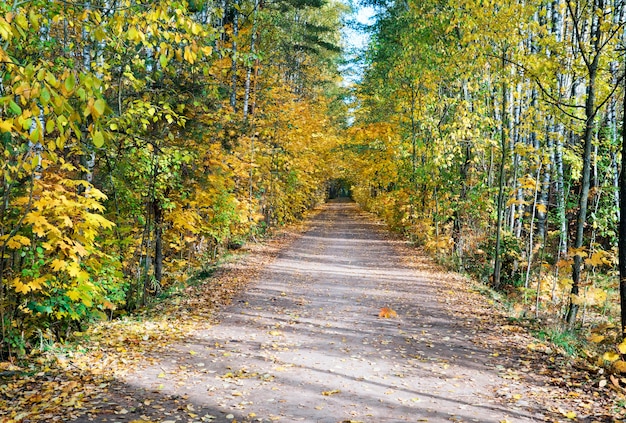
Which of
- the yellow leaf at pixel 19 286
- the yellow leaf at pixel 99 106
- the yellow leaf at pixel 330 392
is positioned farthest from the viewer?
the yellow leaf at pixel 19 286

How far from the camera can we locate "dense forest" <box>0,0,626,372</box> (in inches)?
200

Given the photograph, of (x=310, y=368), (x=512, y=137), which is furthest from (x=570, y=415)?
(x=512, y=137)

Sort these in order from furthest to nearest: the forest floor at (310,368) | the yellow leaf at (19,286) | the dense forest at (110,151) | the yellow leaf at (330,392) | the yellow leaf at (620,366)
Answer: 1. the yellow leaf at (620,366)
2. the yellow leaf at (19,286)
3. the yellow leaf at (330,392)
4. the forest floor at (310,368)
5. the dense forest at (110,151)

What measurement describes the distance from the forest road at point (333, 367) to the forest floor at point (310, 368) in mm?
18

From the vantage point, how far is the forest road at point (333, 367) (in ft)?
15.1

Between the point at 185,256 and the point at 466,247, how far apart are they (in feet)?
28.2

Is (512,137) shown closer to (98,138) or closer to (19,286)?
(19,286)

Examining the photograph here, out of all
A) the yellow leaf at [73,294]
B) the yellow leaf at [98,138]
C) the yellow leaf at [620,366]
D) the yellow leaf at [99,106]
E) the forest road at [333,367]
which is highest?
the yellow leaf at [99,106]

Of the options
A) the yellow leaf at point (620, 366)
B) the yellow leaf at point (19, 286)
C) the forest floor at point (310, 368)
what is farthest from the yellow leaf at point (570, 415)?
the yellow leaf at point (19, 286)

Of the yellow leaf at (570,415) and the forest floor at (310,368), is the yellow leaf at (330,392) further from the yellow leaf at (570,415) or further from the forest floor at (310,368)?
the yellow leaf at (570,415)

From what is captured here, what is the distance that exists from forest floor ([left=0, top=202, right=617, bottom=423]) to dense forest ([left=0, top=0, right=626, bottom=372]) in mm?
861

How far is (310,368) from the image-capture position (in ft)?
18.8

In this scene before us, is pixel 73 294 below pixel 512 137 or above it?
below

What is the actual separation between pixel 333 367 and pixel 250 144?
34.2 feet
